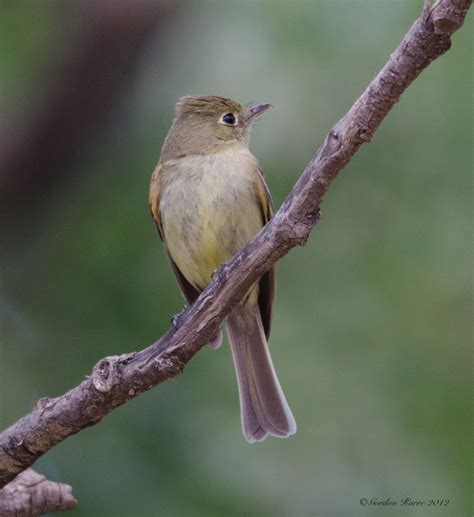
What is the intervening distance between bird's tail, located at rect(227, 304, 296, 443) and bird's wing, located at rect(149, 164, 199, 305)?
317 mm

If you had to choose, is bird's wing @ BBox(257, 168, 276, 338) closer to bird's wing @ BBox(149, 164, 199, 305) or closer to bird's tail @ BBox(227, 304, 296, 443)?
bird's tail @ BBox(227, 304, 296, 443)

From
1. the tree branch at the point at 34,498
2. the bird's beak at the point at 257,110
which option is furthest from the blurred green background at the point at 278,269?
the tree branch at the point at 34,498

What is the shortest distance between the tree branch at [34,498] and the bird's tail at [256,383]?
902 millimetres

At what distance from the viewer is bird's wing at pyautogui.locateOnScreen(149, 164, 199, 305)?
4695mm

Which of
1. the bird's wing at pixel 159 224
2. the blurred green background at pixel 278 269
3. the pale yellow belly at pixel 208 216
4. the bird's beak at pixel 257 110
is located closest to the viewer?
the blurred green background at pixel 278 269

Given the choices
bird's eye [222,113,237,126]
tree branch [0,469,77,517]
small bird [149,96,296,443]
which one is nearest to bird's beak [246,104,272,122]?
small bird [149,96,296,443]

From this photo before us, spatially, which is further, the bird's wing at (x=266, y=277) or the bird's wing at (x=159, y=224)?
the bird's wing at (x=159, y=224)

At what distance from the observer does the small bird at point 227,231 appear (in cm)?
446

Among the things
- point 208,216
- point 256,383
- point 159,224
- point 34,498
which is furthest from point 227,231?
point 34,498

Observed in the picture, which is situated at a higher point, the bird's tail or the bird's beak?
the bird's beak

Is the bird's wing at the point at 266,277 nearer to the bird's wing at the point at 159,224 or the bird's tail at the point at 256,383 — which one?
the bird's tail at the point at 256,383

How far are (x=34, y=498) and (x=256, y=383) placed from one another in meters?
1.20

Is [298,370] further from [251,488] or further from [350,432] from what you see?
[251,488]

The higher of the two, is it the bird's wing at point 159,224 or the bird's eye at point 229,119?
the bird's eye at point 229,119
